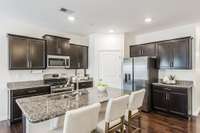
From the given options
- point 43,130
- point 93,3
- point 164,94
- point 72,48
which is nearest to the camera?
point 43,130

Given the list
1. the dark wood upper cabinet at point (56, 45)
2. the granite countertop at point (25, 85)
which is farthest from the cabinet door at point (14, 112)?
the dark wood upper cabinet at point (56, 45)

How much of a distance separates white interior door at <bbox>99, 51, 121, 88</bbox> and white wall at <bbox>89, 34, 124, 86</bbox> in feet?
0.52

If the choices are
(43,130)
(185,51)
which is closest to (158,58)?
(185,51)

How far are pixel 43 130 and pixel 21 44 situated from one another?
264 centimetres

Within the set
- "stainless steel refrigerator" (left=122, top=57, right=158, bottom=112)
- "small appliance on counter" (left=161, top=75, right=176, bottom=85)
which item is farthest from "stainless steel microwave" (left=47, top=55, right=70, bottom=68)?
"small appliance on counter" (left=161, top=75, right=176, bottom=85)

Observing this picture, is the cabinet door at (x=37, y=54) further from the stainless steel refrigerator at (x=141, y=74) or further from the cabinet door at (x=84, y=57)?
the stainless steel refrigerator at (x=141, y=74)

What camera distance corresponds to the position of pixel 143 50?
5129 millimetres

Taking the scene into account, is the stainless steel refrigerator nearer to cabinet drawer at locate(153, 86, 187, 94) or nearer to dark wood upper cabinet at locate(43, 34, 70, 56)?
cabinet drawer at locate(153, 86, 187, 94)

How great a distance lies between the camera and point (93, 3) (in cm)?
289

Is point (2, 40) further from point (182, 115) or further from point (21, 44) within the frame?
point (182, 115)

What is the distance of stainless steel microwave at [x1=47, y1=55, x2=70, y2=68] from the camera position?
14.9ft

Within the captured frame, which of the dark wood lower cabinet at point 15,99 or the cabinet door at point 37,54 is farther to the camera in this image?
the cabinet door at point 37,54

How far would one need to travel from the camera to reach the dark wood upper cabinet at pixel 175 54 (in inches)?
161

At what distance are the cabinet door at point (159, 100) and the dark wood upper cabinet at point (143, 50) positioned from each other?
49.4 inches
